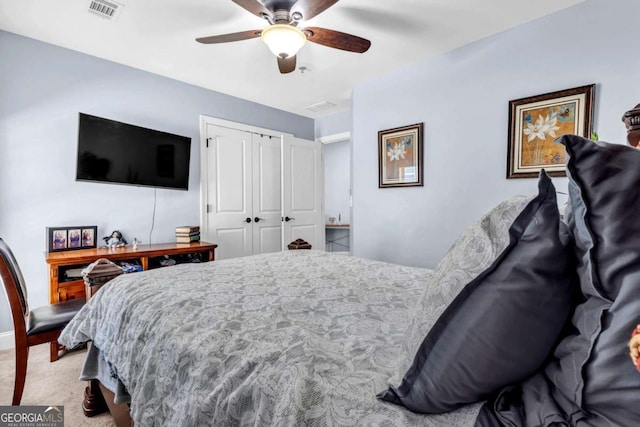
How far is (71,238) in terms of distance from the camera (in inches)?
109

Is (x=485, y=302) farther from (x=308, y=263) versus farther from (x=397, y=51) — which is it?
(x=397, y=51)

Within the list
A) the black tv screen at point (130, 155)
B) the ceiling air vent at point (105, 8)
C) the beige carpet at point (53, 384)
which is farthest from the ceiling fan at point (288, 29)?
the beige carpet at point (53, 384)

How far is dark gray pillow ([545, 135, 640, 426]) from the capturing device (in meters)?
0.44

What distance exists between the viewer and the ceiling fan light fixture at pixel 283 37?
1.92 metres

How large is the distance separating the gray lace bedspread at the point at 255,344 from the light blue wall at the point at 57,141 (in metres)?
1.66

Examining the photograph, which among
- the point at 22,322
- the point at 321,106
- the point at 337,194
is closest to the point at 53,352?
the point at 22,322

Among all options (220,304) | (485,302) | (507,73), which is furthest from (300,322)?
(507,73)

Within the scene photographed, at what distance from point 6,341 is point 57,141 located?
5.77ft

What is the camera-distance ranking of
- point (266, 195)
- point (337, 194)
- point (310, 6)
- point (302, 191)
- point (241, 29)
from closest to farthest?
point (310, 6) < point (241, 29) < point (266, 195) < point (302, 191) < point (337, 194)

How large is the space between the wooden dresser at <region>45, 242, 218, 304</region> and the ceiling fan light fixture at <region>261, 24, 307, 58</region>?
2.10m

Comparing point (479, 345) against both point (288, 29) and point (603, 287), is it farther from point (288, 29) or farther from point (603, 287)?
point (288, 29)

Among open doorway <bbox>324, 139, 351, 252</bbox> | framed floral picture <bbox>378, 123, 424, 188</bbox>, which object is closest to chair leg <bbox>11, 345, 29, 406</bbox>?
framed floral picture <bbox>378, 123, 424, 188</bbox>

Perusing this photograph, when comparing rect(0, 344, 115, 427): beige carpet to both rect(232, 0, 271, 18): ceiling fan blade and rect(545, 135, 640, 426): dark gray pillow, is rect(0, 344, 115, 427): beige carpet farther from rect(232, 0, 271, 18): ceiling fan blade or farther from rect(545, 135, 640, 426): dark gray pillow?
rect(232, 0, 271, 18): ceiling fan blade

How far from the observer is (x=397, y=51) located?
2875mm
